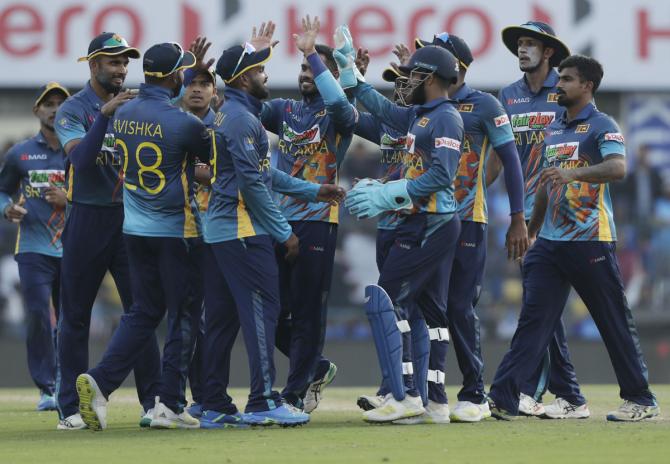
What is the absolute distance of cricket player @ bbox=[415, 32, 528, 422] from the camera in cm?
978

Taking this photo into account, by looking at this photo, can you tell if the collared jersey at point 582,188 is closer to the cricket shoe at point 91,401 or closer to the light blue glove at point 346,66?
the light blue glove at point 346,66

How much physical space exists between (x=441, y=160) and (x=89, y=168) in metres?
2.37

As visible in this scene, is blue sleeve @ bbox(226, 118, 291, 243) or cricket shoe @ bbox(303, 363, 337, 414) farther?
cricket shoe @ bbox(303, 363, 337, 414)

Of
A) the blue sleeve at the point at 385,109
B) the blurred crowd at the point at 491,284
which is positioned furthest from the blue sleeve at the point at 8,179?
the blurred crowd at the point at 491,284

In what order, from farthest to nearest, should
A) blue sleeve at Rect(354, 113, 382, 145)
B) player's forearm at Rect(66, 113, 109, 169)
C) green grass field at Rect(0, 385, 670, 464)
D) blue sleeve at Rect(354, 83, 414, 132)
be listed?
blue sleeve at Rect(354, 113, 382, 145)
blue sleeve at Rect(354, 83, 414, 132)
player's forearm at Rect(66, 113, 109, 169)
green grass field at Rect(0, 385, 670, 464)

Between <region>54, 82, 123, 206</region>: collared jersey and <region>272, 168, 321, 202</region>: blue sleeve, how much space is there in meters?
1.06

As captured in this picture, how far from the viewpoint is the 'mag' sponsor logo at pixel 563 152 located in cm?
962

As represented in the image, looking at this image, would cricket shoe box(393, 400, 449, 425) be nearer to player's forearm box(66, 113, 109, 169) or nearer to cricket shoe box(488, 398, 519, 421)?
cricket shoe box(488, 398, 519, 421)

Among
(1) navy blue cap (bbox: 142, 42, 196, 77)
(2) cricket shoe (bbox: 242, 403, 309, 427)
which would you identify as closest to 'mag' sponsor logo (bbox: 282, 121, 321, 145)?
A: (1) navy blue cap (bbox: 142, 42, 196, 77)

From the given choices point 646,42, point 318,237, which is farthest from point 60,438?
point 646,42

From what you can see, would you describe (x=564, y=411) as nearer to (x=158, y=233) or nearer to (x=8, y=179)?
(x=158, y=233)

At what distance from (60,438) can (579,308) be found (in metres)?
11.4

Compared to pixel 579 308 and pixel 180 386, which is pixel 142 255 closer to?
pixel 180 386

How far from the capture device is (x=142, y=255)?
30.7 feet
